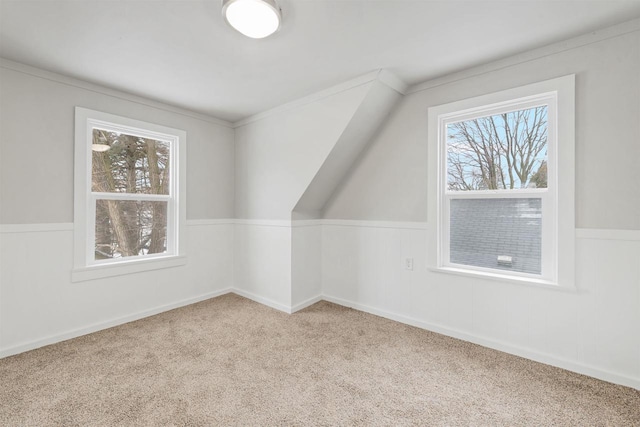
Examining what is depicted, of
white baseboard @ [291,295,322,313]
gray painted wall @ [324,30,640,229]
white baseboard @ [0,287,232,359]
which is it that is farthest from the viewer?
white baseboard @ [291,295,322,313]

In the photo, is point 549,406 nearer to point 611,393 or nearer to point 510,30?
point 611,393

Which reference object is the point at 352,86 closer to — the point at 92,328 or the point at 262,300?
the point at 262,300

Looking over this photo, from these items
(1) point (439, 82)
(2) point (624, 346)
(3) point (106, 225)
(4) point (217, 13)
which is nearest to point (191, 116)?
(3) point (106, 225)

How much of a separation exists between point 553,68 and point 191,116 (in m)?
3.45

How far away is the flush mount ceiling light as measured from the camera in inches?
61.1

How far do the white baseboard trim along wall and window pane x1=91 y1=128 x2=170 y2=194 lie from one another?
21.1 inches

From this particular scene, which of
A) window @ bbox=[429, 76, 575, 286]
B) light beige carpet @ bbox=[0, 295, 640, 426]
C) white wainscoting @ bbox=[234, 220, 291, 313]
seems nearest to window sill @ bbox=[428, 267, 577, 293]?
window @ bbox=[429, 76, 575, 286]

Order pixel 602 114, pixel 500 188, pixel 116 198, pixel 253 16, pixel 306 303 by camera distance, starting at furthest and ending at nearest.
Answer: pixel 306 303 < pixel 116 198 < pixel 500 188 < pixel 602 114 < pixel 253 16

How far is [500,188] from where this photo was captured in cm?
236

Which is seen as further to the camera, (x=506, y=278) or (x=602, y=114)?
(x=506, y=278)

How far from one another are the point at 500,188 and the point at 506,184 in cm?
5

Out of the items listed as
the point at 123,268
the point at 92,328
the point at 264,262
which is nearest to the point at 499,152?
the point at 264,262

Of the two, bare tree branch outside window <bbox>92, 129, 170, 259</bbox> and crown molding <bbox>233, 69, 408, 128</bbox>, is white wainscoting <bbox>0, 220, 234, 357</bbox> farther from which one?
crown molding <bbox>233, 69, 408, 128</bbox>

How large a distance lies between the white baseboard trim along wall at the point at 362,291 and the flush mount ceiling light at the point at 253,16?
6.10 ft
